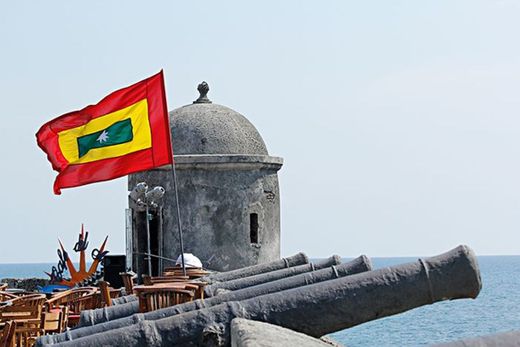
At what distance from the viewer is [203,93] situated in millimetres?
27641

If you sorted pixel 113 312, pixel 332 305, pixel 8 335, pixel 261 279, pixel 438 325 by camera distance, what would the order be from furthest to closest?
pixel 438 325, pixel 261 279, pixel 8 335, pixel 113 312, pixel 332 305

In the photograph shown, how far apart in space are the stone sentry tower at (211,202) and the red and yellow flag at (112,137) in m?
8.32

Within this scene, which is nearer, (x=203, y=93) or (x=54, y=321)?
(x=54, y=321)

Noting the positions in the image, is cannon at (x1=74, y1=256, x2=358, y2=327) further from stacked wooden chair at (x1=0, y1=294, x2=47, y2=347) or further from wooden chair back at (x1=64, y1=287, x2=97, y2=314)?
wooden chair back at (x1=64, y1=287, x2=97, y2=314)

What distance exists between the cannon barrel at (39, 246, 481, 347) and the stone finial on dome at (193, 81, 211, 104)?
18978 millimetres

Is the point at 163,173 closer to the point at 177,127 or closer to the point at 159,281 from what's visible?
the point at 177,127

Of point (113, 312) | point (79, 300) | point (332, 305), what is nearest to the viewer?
point (332, 305)

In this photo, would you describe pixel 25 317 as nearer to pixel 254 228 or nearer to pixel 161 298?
pixel 161 298

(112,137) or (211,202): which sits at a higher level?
(112,137)

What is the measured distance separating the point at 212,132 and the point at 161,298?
1506 centimetres

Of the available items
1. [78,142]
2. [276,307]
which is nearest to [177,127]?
[78,142]

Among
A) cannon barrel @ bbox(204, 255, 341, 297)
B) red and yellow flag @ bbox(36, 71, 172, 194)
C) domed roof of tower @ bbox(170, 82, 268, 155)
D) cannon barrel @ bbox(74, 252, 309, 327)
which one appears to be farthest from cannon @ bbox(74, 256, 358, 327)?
domed roof of tower @ bbox(170, 82, 268, 155)

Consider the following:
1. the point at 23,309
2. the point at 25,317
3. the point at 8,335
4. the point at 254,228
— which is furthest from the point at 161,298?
the point at 254,228

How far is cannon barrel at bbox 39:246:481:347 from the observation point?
26.9 ft
